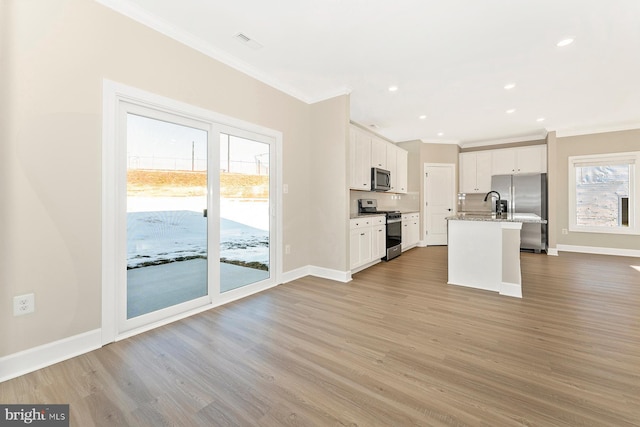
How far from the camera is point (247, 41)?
8.87ft

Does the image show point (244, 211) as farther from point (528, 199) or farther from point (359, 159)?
point (528, 199)

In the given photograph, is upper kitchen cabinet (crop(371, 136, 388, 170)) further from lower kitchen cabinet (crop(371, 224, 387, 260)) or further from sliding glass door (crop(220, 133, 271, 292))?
sliding glass door (crop(220, 133, 271, 292))

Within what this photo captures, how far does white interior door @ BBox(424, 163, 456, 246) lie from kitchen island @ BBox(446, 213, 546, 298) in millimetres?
3302

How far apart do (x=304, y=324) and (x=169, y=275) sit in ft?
4.62

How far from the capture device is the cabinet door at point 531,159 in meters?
6.05

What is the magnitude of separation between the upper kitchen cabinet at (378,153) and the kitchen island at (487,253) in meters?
1.89

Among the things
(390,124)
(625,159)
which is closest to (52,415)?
(390,124)

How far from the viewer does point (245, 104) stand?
3.18 m

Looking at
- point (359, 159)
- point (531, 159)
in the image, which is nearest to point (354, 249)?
point (359, 159)

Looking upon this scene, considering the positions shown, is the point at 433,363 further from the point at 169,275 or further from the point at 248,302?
the point at 169,275

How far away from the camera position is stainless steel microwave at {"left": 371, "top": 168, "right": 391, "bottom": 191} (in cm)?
488

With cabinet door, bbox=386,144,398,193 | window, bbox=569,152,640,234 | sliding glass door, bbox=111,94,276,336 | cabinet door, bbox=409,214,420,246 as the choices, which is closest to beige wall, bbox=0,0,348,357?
sliding glass door, bbox=111,94,276,336

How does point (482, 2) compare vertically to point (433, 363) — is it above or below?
above

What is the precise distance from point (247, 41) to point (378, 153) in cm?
311
